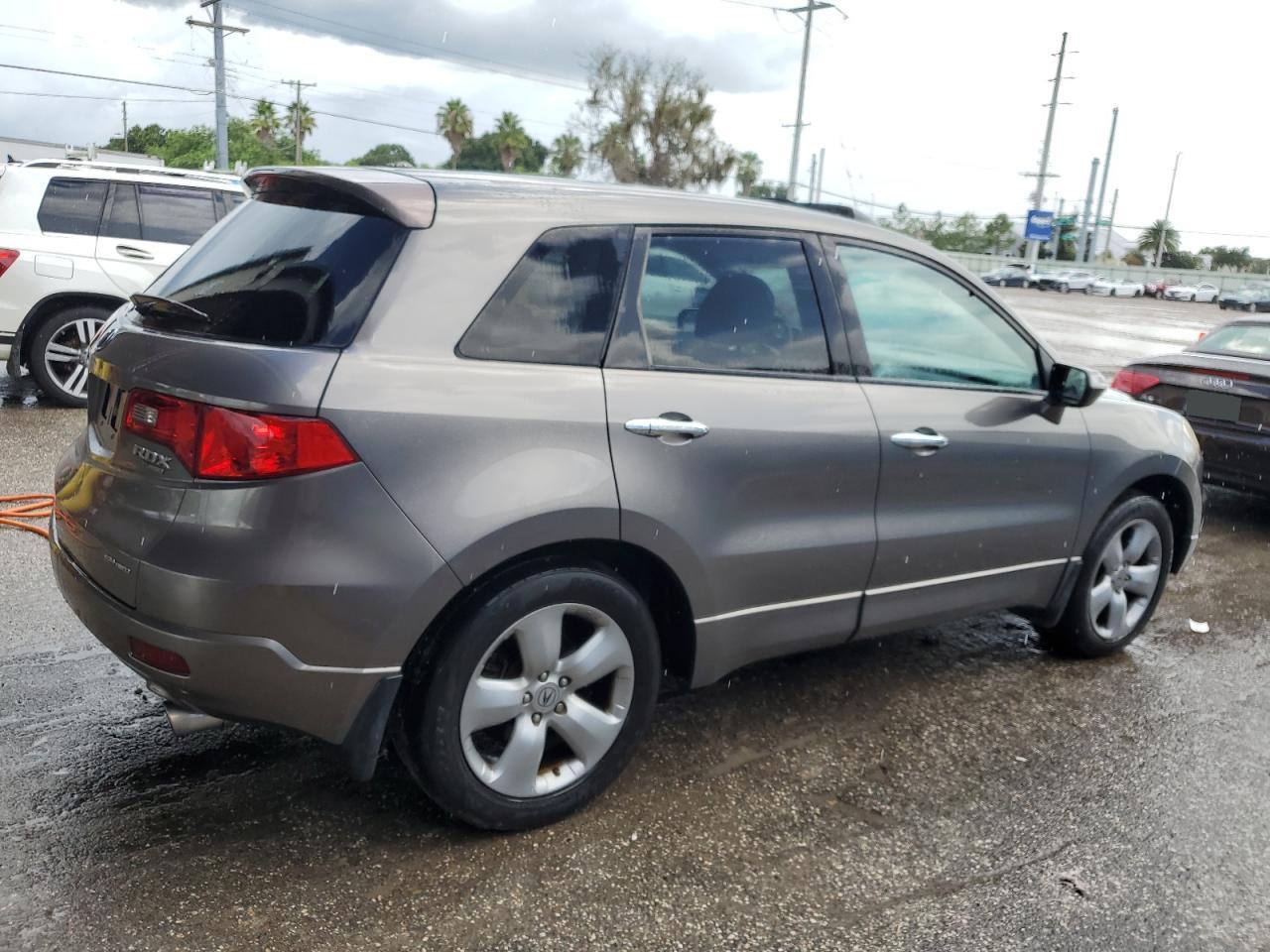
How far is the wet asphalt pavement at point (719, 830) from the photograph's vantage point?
270 cm

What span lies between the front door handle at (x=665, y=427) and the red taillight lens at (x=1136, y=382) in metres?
5.22

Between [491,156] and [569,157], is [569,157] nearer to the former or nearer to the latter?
[569,157]

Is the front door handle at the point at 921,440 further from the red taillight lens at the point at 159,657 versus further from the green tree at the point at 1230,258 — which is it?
the green tree at the point at 1230,258

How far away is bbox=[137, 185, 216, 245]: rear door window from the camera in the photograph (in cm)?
890

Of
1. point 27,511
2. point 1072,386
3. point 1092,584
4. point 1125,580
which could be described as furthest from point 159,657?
point 1125,580

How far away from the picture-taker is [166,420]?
268cm

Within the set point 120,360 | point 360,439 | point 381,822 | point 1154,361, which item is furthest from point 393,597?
point 1154,361

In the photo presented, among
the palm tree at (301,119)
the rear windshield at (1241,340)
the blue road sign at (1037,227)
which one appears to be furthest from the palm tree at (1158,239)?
the rear windshield at (1241,340)

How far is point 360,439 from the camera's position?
2607 mm

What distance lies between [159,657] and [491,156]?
9470cm

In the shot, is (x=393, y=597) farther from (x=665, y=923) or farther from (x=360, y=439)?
(x=665, y=923)

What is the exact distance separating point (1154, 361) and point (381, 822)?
20.8 feet

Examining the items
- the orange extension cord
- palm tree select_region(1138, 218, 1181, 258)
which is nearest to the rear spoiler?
the orange extension cord

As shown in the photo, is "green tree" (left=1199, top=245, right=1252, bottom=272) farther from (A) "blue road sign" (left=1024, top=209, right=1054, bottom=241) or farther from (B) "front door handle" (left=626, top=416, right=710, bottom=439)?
(B) "front door handle" (left=626, top=416, right=710, bottom=439)
